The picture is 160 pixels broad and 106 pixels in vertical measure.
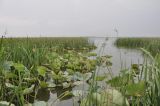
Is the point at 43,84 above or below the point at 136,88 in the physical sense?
below

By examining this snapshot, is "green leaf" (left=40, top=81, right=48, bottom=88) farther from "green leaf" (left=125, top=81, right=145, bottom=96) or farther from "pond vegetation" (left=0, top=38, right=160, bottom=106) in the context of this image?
"green leaf" (left=125, top=81, right=145, bottom=96)

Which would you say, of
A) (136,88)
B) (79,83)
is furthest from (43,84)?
(136,88)

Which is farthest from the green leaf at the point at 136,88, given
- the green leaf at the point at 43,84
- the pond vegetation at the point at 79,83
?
the green leaf at the point at 43,84

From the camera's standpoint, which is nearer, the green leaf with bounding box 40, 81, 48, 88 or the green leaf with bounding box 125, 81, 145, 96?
the green leaf with bounding box 125, 81, 145, 96

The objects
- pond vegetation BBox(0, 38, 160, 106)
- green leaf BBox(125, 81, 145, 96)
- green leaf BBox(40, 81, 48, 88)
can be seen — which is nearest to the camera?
green leaf BBox(125, 81, 145, 96)

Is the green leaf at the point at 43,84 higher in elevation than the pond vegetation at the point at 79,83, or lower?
lower

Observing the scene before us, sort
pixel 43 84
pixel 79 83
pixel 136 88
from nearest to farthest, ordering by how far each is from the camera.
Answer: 1. pixel 136 88
2. pixel 43 84
3. pixel 79 83

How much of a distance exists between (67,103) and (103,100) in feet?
3.88

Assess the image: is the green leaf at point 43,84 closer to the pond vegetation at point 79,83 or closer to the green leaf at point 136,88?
the pond vegetation at point 79,83

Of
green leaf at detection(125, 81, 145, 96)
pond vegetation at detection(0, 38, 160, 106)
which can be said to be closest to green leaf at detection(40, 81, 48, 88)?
pond vegetation at detection(0, 38, 160, 106)

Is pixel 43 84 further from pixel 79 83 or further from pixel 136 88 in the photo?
pixel 136 88

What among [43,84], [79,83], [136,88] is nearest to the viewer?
[136,88]

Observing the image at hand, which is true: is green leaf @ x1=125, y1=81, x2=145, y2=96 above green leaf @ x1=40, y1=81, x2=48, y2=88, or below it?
above

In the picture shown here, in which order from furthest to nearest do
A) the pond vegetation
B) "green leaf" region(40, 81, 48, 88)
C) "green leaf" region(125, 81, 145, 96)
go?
1. "green leaf" region(40, 81, 48, 88)
2. the pond vegetation
3. "green leaf" region(125, 81, 145, 96)
